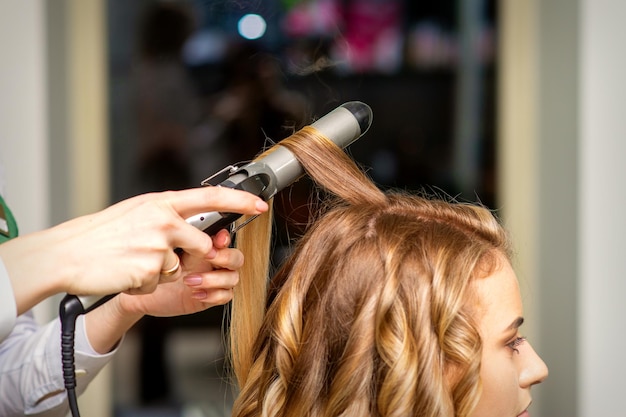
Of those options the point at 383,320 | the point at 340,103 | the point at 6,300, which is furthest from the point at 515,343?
the point at 340,103

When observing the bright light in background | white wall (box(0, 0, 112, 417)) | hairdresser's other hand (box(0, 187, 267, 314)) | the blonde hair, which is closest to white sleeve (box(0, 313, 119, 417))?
the blonde hair

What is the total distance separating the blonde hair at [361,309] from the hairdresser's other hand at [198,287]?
0.28 feet

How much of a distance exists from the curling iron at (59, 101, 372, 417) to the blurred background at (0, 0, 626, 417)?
0.92 metres

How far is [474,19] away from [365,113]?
1505mm

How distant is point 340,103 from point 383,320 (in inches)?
47.9

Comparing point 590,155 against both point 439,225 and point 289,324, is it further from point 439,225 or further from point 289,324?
point 289,324

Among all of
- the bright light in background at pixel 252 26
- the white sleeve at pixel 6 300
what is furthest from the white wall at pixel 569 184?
the white sleeve at pixel 6 300

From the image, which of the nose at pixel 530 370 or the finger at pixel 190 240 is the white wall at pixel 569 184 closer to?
the nose at pixel 530 370

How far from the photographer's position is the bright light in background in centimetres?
207

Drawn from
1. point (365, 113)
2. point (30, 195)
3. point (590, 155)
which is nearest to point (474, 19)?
point (590, 155)

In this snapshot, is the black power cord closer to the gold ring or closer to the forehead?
the gold ring

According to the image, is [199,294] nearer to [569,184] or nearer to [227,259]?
[227,259]

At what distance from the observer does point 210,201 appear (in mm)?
772

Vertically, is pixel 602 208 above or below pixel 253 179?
below
